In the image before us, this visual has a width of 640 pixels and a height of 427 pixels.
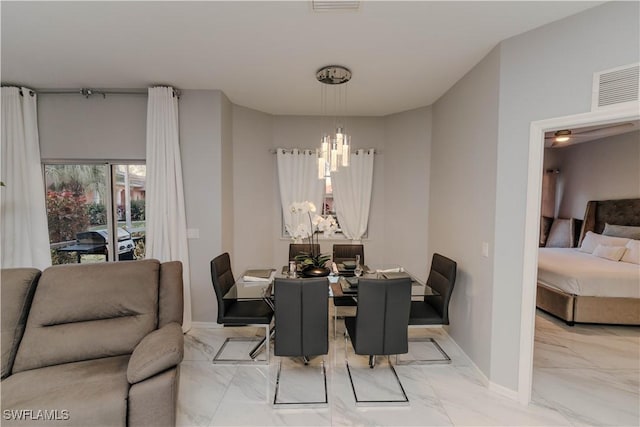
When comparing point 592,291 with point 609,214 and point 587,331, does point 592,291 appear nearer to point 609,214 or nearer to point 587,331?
point 587,331

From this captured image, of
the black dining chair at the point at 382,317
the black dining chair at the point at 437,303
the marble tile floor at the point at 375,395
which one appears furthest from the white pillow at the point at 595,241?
the black dining chair at the point at 382,317

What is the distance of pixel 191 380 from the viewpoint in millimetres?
2441

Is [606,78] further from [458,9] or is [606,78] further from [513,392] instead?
[513,392]

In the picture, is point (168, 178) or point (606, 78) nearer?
point (606, 78)

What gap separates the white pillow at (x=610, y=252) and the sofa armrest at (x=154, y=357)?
5.61m

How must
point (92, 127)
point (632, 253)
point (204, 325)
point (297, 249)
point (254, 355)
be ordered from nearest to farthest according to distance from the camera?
point (254, 355)
point (92, 127)
point (204, 325)
point (297, 249)
point (632, 253)

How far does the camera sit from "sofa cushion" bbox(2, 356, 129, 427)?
1516mm

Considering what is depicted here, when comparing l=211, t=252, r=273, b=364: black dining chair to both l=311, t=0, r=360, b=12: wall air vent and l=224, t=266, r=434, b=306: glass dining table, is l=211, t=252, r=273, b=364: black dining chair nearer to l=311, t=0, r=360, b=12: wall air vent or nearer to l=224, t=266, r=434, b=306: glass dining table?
l=224, t=266, r=434, b=306: glass dining table

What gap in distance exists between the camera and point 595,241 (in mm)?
4555

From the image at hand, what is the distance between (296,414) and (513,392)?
1.75 metres

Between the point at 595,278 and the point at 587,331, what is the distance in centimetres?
66

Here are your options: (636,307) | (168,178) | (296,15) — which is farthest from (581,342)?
(168,178)

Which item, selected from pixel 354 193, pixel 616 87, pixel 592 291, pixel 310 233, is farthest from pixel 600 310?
pixel 310 233

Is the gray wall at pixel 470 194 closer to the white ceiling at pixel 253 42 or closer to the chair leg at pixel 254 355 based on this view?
the white ceiling at pixel 253 42
